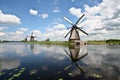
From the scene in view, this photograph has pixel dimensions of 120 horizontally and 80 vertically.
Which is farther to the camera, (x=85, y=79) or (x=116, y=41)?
(x=116, y=41)

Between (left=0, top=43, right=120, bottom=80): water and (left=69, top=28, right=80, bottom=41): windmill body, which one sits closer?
(left=0, top=43, right=120, bottom=80): water

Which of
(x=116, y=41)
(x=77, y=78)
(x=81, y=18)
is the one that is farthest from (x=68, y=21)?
(x=77, y=78)

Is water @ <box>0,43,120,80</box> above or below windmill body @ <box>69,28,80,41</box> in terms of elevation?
below

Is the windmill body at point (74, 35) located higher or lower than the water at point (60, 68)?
higher

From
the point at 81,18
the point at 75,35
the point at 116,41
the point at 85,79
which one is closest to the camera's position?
the point at 85,79

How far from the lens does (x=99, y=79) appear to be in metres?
10.8

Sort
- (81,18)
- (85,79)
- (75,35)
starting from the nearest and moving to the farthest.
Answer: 1. (85,79)
2. (75,35)
3. (81,18)

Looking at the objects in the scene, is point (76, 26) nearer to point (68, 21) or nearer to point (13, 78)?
point (68, 21)

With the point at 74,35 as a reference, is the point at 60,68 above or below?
below

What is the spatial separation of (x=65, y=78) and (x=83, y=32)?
176 ft

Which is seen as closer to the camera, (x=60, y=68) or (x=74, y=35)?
(x=60, y=68)

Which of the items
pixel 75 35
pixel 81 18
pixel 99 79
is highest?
pixel 81 18

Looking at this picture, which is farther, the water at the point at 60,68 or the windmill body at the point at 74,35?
the windmill body at the point at 74,35

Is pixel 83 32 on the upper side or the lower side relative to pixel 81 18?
lower
